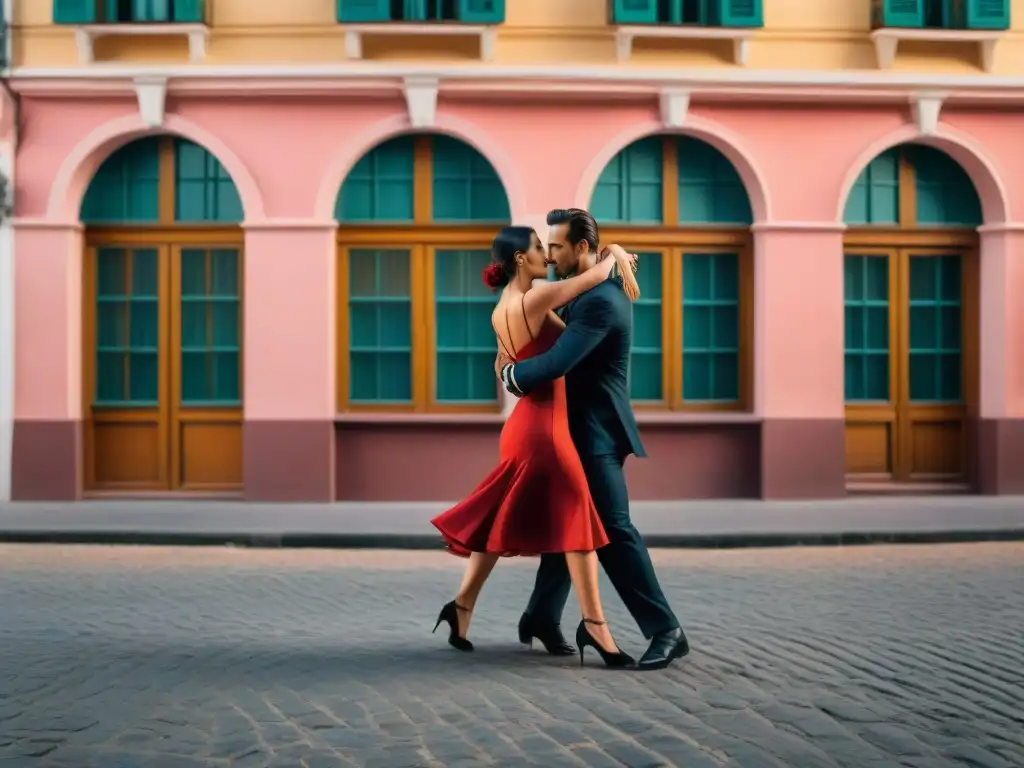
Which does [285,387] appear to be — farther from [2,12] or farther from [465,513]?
[465,513]

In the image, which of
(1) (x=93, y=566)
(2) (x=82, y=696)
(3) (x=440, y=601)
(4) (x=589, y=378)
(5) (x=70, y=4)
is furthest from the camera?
(5) (x=70, y=4)

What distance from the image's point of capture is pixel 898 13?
16.6 metres

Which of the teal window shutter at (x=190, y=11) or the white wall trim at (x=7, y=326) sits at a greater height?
the teal window shutter at (x=190, y=11)

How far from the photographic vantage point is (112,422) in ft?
54.9

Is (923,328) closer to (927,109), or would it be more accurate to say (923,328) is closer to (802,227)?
(802,227)

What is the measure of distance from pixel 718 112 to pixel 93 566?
846 cm

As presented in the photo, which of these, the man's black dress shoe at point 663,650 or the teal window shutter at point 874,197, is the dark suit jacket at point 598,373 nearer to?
the man's black dress shoe at point 663,650

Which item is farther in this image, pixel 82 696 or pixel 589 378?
pixel 589 378

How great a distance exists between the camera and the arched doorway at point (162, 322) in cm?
1662

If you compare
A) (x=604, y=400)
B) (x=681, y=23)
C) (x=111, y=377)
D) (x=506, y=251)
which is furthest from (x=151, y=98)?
(x=604, y=400)

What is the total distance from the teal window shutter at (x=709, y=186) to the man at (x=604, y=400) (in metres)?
9.82

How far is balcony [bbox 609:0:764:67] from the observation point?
16.2 metres

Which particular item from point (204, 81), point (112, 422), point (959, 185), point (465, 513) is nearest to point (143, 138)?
point (204, 81)

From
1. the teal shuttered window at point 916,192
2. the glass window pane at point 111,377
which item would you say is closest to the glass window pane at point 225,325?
the glass window pane at point 111,377
